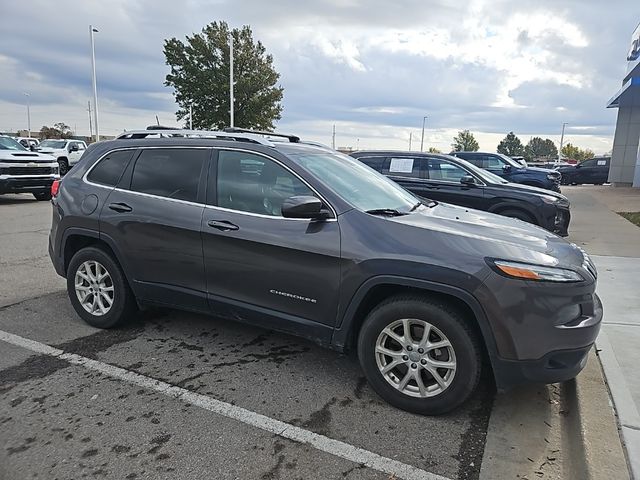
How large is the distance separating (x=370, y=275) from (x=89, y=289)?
2.81 metres

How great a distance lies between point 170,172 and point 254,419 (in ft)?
7.07

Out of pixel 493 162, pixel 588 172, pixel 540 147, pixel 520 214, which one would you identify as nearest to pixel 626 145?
pixel 588 172

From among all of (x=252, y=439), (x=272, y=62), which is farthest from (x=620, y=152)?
(x=252, y=439)

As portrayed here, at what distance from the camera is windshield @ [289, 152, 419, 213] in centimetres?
357

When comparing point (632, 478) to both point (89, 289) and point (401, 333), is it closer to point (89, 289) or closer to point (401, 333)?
point (401, 333)

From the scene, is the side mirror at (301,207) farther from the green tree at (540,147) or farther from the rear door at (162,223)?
the green tree at (540,147)

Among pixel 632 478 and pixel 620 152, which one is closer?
pixel 632 478

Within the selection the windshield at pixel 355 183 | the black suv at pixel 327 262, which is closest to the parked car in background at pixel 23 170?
the black suv at pixel 327 262

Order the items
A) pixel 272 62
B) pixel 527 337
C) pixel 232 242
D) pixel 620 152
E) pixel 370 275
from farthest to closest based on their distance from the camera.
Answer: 1. pixel 272 62
2. pixel 620 152
3. pixel 232 242
4. pixel 370 275
5. pixel 527 337

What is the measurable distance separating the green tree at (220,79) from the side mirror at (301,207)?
1424 inches

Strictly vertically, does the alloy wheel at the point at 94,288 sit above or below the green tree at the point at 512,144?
below

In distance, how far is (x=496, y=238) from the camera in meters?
3.13

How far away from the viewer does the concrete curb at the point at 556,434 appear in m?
2.65

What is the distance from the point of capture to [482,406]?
332cm
